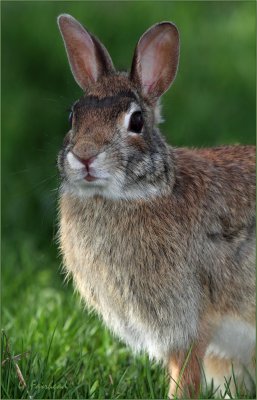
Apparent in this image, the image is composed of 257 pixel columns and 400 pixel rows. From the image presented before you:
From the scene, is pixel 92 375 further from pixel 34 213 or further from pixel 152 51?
pixel 34 213

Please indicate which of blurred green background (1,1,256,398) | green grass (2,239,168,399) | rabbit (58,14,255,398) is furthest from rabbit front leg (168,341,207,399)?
blurred green background (1,1,256,398)

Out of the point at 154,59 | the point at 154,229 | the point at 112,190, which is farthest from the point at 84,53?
the point at 154,229

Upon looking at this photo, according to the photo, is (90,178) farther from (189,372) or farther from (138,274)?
(189,372)

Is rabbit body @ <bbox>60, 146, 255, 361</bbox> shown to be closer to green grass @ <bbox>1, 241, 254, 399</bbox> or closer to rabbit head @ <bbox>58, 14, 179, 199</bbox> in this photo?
rabbit head @ <bbox>58, 14, 179, 199</bbox>

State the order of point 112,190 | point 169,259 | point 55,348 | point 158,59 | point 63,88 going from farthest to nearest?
point 63,88 < point 55,348 < point 158,59 < point 169,259 < point 112,190

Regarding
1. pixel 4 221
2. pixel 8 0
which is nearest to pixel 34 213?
pixel 4 221
